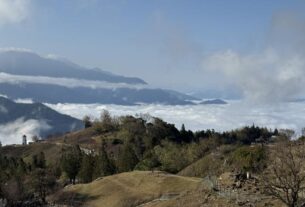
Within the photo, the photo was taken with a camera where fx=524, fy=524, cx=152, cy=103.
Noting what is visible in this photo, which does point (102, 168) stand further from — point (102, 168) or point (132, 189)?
point (132, 189)

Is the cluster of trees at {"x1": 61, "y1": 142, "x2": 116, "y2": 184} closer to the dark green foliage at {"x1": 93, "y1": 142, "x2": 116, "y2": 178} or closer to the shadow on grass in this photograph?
the dark green foliage at {"x1": 93, "y1": 142, "x2": 116, "y2": 178}

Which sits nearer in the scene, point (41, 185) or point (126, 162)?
point (41, 185)

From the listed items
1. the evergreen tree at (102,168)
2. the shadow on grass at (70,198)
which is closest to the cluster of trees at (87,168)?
the evergreen tree at (102,168)

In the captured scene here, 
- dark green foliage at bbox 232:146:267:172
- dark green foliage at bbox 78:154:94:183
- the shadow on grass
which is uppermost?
dark green foliage at bbox 232:146:267:172

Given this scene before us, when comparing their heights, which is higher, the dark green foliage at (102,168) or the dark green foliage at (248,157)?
the dark green foliage at (248,157)

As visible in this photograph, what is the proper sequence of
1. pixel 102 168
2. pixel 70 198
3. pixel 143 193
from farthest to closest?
1. pixel 102 168
2. pixel 70 198
3. pixel 143 193

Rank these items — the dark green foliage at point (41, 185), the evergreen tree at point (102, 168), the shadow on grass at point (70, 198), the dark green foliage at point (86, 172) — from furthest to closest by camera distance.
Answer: the dark green foliage at point (86, 172) → the evergreen tree at point (102, 168) → the dark green foliage at point (41, 185) → the shadow on grass at point (70, 198)

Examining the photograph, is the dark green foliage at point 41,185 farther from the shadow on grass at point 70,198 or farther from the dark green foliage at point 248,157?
the dark green foliage at point 248,157

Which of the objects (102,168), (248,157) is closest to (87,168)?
(102,168)

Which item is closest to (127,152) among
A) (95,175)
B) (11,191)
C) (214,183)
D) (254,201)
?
(95,175)

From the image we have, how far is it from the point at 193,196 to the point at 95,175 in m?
58.4

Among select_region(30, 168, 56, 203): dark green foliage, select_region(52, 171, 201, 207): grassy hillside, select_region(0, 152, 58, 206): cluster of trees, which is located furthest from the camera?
select_region(30, 168, 56, 203): dark green foliage

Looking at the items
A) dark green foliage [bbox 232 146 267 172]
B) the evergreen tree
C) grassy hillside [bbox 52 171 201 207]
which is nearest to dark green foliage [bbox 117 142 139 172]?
the evergreen tree

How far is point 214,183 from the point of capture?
65.6m
